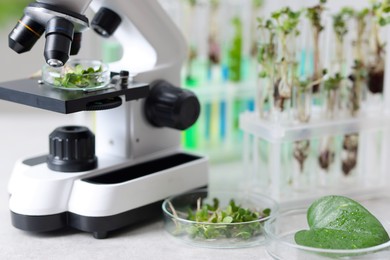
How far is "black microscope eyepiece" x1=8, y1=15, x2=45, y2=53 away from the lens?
1.05 meters

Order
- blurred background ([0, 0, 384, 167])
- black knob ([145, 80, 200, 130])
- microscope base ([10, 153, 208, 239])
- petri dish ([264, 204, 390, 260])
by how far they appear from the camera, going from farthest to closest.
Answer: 1. blurred background ([0, 0, 384, 167])
2. black knob ([145, 80, 200, 130])
3. microscope base ([10, 153, 208, 239])
4. petri dish ([264, 204, 390, 260])

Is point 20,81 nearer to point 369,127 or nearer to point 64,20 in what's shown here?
point 64,20

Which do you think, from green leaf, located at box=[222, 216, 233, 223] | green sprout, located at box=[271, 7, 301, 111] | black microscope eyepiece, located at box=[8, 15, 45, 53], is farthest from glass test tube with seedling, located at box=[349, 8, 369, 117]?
black microscope eyepiece, located at box=[8, 15, 45, 53]

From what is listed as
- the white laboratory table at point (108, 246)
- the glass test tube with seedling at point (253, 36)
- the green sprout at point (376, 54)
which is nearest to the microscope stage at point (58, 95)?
the white laboratory table at point (108, 246)

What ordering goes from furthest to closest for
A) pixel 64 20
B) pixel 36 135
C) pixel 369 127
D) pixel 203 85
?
pixel 36 135
pixel 203 85
pixel 369 127
pixel 64 20

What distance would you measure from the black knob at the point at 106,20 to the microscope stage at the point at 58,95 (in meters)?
0.10

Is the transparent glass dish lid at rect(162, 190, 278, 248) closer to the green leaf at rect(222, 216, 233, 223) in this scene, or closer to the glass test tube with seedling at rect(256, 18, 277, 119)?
the green leaf at rect(222, 216, 233, 223)

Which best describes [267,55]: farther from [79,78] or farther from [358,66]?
[79,78]

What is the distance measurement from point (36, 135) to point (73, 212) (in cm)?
70

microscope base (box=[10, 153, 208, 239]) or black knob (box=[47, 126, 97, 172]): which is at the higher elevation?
black knob (box=[47, 126, 97, 172])

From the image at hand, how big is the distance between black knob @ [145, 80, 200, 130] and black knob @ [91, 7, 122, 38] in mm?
120

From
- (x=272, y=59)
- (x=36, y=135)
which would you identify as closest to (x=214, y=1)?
(x=272, y=59)

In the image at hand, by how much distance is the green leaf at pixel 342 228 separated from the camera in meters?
0.99

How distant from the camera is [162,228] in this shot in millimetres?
1169
